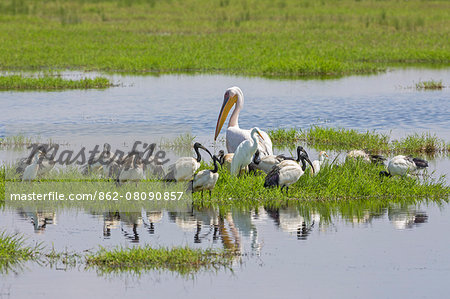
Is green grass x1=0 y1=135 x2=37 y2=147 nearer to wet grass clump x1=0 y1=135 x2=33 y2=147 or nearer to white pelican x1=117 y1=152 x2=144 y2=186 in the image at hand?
wet grass clump x1=0 y1=135 x2=33 y2=147

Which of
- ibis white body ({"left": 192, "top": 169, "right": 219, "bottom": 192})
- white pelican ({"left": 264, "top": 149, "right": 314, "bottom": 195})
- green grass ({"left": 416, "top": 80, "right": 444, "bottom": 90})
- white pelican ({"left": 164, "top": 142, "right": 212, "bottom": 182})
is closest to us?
ibis white body ({"left": 192, "top": 169, "right": 219, "bottom": 192})

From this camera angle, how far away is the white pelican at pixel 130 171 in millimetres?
13195

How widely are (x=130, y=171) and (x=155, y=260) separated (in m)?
3.81

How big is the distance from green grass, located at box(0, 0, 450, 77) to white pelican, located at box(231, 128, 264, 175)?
64.2 ft

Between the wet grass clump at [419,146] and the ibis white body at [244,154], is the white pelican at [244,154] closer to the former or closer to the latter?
the ibis white body at [244,154]

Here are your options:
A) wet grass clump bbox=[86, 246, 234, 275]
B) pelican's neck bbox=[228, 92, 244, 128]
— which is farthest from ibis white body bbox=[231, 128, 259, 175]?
wet grass clump bbox=[86, 246, 234, 275]

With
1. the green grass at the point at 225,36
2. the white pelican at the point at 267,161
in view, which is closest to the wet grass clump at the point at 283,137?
the white pelican at the point at 267,161

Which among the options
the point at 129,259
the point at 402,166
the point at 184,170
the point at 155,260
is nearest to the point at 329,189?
the point at 402,166

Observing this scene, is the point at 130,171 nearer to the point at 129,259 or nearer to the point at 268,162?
the point at 268,162

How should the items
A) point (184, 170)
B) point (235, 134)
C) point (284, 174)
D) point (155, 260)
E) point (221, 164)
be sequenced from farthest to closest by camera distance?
point (235, 134)
point (221, 164)
point (184, 170)
point (284, 174)
point (155, 260)

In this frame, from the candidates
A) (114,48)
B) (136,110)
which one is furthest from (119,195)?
(114,48)

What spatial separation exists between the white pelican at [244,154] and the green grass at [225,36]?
19.6m

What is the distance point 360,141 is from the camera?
18469mm

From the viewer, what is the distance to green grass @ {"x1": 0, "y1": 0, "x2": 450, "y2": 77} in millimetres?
34344
